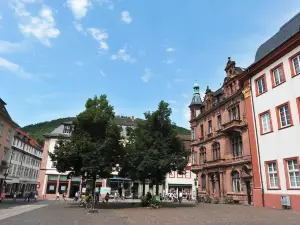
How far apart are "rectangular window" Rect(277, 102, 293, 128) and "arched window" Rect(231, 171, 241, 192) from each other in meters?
10.2

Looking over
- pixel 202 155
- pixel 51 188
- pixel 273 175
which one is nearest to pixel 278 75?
pixel 273 175

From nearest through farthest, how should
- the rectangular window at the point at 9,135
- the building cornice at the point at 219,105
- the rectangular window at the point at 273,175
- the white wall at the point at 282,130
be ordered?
1. the white wall at the point at 282,130
2. the rectangular window at the point at 273,175
3. the building cornice at the point at 219,105
4. the rectangular window at the point at 9,135

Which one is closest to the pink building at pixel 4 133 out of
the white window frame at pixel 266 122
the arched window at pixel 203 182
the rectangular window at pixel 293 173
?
the arched window at pixel 203 182

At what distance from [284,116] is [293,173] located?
466 centimetres

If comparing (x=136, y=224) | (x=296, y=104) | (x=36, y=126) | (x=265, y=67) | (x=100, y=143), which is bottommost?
(x=136, y=224)

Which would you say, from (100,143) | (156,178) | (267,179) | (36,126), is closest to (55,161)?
(100,143)

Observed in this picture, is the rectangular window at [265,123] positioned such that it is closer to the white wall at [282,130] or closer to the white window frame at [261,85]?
the white wall at [282,130]

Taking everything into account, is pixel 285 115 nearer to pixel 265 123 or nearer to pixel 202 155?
pixel 265 123

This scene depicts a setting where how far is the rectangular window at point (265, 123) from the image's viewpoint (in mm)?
22062

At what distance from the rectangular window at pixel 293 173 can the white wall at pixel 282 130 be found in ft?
1.52

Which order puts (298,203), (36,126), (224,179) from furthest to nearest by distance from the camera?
(36,126) → (224,179) → (298,203)

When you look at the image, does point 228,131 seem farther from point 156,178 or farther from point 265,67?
point 156,178

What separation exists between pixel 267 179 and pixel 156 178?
33.7 ft

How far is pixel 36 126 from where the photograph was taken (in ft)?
309
